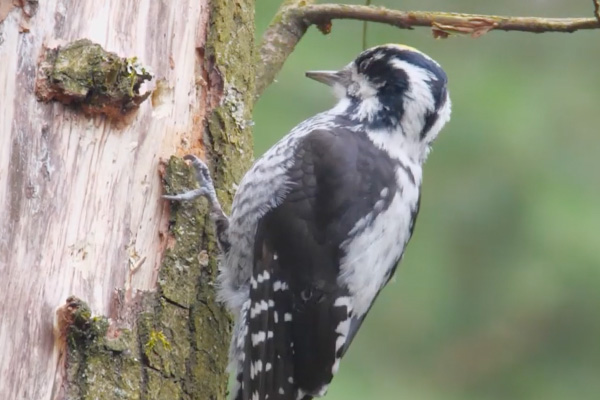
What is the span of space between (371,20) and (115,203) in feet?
3.55

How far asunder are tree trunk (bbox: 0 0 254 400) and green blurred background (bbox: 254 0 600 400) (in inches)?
87.9

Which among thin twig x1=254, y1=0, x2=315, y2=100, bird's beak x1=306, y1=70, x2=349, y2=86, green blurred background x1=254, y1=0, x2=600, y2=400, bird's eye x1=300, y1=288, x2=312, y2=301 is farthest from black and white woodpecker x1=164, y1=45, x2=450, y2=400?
green blurred background x1=254, y1=0, x2=600, y2=400

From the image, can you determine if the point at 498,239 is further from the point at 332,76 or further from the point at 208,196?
the point at 208,196

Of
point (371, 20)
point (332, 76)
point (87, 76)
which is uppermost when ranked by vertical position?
point (371, 20)

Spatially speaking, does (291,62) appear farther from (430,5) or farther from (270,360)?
(270,360)

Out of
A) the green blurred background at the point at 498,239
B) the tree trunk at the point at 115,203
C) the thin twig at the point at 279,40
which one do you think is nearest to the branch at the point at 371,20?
the thin twig at the point at 279,40

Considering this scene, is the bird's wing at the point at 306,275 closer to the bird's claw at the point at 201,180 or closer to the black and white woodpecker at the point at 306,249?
the black and white woodpecker at the point at 306,249

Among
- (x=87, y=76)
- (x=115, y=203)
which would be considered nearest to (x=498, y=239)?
(x=115, y=203)

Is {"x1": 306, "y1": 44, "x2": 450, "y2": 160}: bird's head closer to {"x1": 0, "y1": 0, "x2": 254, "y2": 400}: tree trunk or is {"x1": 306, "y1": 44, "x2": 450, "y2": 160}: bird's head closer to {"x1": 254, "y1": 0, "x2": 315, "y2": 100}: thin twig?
{"x1": 254, "y1": 0, "x2": 315, "y2": 100}: thin twig

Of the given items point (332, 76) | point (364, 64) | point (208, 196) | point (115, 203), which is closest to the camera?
point (115, 203)

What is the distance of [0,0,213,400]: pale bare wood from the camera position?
2.73 meters

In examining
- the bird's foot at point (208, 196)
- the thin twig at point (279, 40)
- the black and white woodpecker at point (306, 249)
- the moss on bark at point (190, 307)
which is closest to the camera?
the moss on bark at point (190, 307)

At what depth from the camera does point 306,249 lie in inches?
140

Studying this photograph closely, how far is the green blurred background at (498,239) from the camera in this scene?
5793 millimetres
